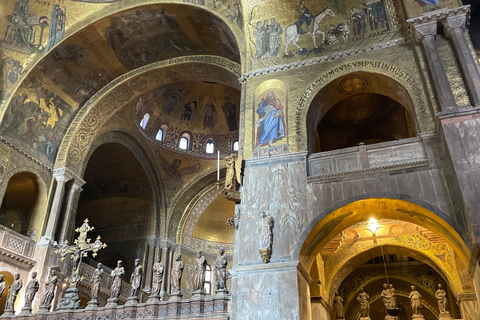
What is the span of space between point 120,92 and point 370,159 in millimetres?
11067

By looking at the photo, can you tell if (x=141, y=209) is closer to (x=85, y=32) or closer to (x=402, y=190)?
(x=85, y=32)

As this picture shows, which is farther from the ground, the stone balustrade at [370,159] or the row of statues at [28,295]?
the stone balustrade at [370,159]

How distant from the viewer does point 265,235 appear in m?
9.81

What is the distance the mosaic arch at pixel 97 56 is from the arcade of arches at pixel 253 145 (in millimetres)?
55

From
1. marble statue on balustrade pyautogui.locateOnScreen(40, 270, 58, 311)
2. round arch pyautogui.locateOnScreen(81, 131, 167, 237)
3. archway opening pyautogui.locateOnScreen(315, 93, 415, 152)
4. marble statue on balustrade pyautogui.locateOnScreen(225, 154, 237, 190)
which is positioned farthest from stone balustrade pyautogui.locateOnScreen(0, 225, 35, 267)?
archway opening pyautogui.locateOnScreen(315, 93, 415, 152)

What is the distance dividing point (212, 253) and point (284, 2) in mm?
13531

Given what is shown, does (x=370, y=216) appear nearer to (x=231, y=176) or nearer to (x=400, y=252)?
(x=231, y=176)

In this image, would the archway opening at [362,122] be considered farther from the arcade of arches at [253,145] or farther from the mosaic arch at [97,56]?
the mosaic arch at [97,56]

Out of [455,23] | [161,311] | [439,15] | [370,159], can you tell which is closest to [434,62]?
[455,23]

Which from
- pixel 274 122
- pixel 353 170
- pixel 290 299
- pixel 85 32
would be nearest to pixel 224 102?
pixel 85 32

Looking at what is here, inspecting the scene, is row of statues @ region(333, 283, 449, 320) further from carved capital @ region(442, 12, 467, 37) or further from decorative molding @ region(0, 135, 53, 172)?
decorative molding @ region(0, 135, 53, 172)

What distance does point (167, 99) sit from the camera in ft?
70.1

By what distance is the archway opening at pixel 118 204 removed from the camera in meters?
20.5

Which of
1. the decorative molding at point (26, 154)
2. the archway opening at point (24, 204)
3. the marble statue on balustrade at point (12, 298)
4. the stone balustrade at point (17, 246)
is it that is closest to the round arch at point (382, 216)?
the marble statue on balustrade at point (12, 298)
